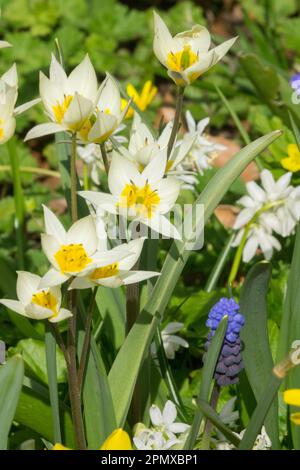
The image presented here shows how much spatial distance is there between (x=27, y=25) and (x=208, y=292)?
71.5 inches

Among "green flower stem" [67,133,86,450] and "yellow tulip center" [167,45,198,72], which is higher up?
"yellow tulip center" [167,45,198,72]

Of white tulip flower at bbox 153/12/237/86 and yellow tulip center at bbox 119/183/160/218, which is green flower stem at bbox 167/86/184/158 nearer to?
white tulip flower at bbox 153/12/237/86

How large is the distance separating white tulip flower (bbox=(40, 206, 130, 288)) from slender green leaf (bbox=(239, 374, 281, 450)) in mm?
295

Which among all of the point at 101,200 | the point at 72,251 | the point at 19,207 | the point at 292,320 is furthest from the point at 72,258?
the point at 19,207

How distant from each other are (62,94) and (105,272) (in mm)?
340

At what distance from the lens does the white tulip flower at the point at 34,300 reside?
1.35 meters

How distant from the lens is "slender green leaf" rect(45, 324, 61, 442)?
1.45 meters

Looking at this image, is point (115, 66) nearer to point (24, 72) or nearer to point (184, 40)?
point (24, 72)

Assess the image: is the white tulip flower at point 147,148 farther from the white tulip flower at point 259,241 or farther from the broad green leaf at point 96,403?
the white tulip flower at point 259,241

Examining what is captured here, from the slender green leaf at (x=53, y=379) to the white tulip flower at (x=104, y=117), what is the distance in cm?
33

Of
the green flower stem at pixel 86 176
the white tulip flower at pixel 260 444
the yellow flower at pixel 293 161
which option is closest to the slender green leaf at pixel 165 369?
the white tulip flower at pixel 260 444

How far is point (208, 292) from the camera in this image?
2.12m

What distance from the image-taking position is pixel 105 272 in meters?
1.37

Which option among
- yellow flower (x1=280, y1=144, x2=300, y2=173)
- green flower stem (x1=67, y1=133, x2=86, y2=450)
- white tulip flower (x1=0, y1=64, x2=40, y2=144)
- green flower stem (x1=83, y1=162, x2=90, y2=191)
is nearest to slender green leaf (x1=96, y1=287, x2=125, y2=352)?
green flower stem (x1=67, y1=133, x2=86, y2=450)
